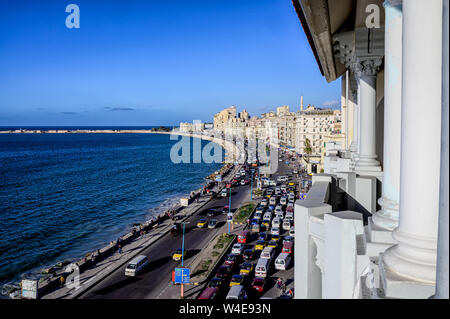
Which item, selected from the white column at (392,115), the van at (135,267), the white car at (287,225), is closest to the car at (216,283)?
the van at (135,267)

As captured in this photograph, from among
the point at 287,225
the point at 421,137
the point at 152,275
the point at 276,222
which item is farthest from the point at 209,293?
the point at 421,137

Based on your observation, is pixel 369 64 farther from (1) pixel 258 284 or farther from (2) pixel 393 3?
(1) pixel 258 284

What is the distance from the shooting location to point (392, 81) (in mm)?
4254

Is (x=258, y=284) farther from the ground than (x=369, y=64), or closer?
closer

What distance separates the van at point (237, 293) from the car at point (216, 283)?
1.14 metres

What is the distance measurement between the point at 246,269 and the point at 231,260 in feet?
5.23

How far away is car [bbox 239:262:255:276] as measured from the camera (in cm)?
1905

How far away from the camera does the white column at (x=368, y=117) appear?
7.39 meters

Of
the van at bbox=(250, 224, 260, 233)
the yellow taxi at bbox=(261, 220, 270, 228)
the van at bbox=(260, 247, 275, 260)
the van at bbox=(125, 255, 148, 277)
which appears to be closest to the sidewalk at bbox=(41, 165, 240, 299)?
the van at bbox=(125, 255, 148, 277)

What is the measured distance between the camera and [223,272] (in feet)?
62.5

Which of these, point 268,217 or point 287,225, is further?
point 268,217

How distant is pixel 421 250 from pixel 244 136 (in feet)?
527

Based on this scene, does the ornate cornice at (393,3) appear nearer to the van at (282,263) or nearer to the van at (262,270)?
the van at (262,270)

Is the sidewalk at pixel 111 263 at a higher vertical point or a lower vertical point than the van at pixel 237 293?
lower
